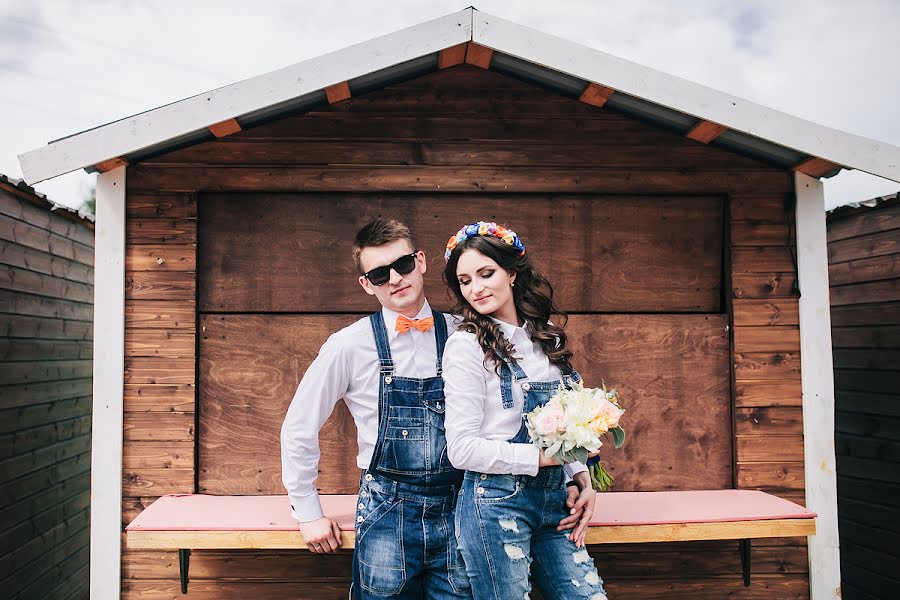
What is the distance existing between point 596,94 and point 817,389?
201 centimetres

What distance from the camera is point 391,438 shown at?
2658 millimetres

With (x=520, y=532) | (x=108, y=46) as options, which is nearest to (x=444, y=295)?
(x=520, y=532)

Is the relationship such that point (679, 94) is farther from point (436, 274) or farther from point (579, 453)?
point (579, 453)

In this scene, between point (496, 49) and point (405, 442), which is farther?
point (496, 49)

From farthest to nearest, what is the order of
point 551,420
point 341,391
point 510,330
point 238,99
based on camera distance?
point 238,99, point 341,391, point 510,330, point 551,420

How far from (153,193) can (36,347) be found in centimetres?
231

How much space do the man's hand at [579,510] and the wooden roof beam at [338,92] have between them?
86.6 inches

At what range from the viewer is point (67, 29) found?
19.8 meters

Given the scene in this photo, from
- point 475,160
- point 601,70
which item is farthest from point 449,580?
point 601,70

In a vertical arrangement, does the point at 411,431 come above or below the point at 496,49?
below

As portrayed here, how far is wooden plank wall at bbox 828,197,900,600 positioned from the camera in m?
4.65

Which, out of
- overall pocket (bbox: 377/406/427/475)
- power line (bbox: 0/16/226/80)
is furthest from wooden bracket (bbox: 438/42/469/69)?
power line (bbox: 0/16/226/80)

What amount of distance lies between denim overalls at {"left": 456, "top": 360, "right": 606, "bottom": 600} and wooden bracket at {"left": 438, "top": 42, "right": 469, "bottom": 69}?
175cm

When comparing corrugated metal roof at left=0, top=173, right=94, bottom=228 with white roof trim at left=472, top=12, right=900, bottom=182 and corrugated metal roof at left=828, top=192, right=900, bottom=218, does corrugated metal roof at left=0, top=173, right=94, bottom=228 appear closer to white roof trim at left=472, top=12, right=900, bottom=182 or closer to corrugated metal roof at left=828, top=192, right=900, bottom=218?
white roof trim at left=472, top=12, right=900, bottom=182
